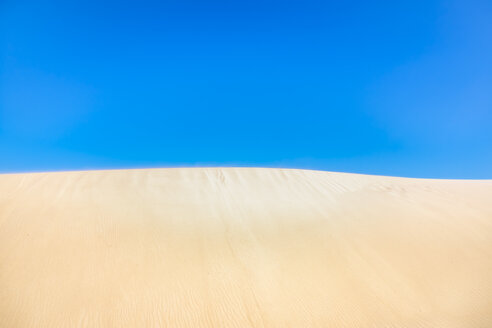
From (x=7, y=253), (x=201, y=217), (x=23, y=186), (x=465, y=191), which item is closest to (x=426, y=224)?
(x=465, y=191)

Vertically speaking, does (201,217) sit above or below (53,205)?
below

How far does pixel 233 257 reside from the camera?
578 centimetres

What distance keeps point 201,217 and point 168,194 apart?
2.08m

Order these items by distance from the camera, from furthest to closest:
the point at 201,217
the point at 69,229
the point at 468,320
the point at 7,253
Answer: the point at 201,217 → the point at 69,229 → the point at 7,253 → the point at 468,320

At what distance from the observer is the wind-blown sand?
172 inches

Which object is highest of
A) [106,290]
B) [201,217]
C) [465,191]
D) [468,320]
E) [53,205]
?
[53,205]

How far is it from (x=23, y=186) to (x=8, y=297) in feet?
20.1

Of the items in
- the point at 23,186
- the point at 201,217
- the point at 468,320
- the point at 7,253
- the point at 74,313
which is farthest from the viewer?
the point at 23,186

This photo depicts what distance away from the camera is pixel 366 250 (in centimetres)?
637

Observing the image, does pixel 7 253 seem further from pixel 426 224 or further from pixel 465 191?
pixel 465 191

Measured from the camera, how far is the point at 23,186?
868 cm

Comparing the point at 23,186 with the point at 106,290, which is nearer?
the point at 106,290

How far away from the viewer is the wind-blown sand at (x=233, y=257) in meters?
4.37

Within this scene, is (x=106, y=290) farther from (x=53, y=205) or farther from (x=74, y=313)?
(x=53, y=205)
